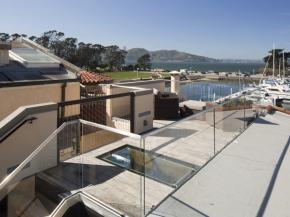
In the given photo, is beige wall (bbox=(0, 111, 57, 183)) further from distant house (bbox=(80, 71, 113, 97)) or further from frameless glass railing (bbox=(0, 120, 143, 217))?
distant house (bbox=(80, 71, 113, 97))

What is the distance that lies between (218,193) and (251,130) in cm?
410

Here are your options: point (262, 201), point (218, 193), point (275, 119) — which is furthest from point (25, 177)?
point (275, 119)

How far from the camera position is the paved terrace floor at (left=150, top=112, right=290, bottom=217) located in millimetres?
3732

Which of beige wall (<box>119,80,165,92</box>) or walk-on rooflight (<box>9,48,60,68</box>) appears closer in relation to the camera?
walk-on rooflight (<box>9,48,60,68</box>)

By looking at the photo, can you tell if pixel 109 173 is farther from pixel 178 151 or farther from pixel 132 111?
pixel 132 111

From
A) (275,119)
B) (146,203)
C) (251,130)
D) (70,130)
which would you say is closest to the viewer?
(146,203)

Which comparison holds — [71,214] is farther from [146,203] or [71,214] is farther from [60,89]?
[60,89]

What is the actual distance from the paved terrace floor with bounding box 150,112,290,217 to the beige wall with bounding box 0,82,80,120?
174 inches

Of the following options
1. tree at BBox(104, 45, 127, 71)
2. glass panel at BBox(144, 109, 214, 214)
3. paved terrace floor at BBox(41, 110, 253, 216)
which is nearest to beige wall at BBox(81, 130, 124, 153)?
paved terrace floor at BBox(41, 110, 253, 216)

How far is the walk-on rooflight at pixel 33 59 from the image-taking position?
9.00m

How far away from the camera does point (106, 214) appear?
3936 millimetres

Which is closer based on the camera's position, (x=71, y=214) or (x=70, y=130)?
(x=71, y=214)

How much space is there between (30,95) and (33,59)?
2620 millimetres

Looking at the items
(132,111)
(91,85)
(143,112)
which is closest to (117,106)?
(132,111)
